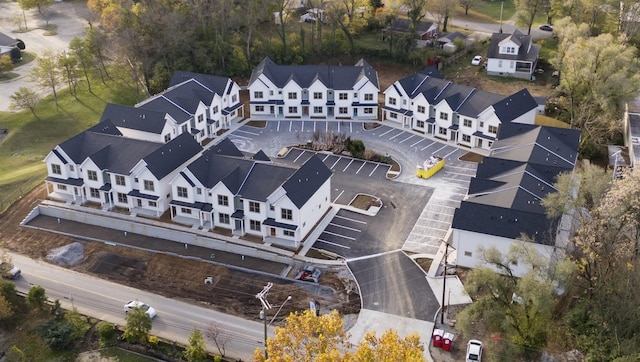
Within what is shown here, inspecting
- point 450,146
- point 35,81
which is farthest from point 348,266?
point 35,81

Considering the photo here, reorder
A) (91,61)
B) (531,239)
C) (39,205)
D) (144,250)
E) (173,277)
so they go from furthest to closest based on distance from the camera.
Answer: (91,61), (39,205), (144,250), (173,277), (531,239)

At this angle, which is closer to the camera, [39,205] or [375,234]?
[375,234]

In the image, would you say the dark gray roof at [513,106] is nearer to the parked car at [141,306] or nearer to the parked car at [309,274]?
the parked car at [309,274]

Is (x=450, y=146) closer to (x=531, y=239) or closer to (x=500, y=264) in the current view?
(x=531, y=239)

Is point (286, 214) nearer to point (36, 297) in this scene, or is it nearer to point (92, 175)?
point (92, 175)

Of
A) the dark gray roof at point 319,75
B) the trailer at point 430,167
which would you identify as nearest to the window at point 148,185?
the dark gray roof at point 319,75

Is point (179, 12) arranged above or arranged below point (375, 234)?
above

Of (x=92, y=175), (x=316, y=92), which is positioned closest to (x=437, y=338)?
(x=92, y=175)

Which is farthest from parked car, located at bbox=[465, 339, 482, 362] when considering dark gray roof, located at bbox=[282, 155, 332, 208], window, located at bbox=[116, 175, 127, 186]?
window, located at bbox=[116, 175, 127, 186]
